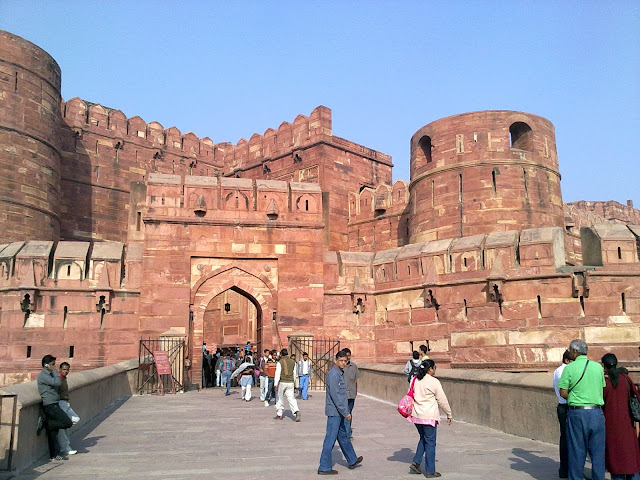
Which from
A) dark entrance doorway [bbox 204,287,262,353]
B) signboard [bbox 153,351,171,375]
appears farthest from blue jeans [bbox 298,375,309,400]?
dark entrance doorway [bbox 204,287,262,353]

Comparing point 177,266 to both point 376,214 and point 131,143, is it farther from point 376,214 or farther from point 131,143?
point 131,143

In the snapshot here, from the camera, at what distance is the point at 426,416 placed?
19.7 feet

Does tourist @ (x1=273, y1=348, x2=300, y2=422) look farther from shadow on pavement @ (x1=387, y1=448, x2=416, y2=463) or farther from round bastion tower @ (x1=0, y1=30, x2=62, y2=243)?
round bastion tower @ (x1=0, y1=30, x2=62, y2=243)

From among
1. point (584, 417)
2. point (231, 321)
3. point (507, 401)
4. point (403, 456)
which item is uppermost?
point (231, 321)

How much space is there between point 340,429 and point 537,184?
14.1 metres

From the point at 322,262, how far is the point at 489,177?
5.35m

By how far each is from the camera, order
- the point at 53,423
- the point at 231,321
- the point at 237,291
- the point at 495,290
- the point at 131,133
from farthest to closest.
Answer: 1. the point at 231,321
2. the point at 131,133
3. the point at 237,291
4. the point at 495,290
5. the point at 53,423

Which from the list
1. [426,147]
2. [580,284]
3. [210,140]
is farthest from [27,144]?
[580,284]

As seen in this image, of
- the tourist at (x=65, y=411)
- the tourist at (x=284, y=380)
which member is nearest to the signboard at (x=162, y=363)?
the tourist at (x=284, y=380)

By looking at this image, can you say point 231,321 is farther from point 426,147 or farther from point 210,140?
point 426,147

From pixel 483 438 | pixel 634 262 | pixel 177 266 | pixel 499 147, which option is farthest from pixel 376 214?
pixel 483 438

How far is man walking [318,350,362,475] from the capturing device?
6016 mm

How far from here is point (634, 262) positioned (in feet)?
47.7

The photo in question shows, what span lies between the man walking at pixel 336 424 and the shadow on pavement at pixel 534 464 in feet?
5.05
